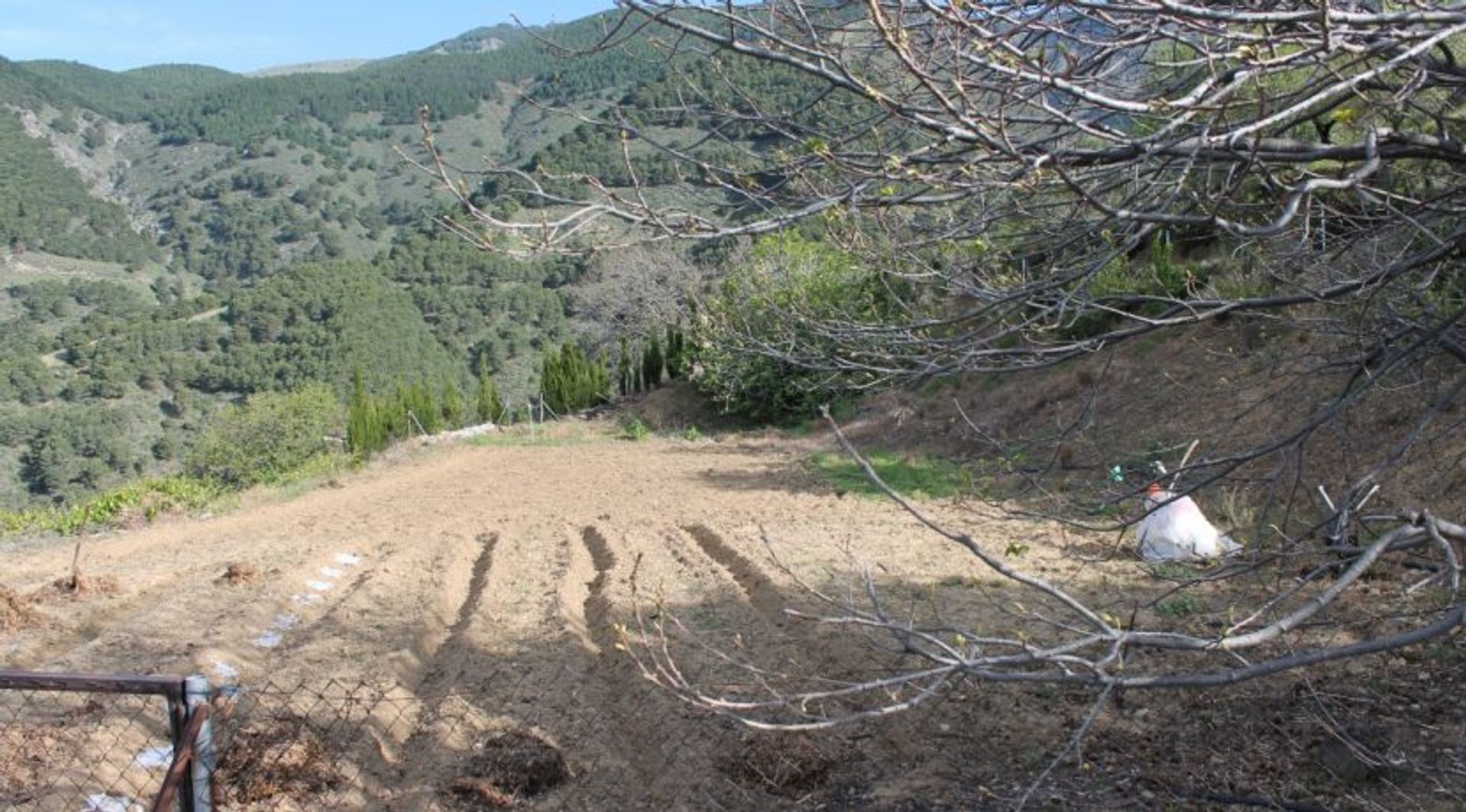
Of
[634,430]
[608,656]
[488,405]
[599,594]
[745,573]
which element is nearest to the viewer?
[608,656]

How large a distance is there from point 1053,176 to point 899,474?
9634mm

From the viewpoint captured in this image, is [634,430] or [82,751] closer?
[82,751]

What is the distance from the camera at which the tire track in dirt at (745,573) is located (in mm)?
6969

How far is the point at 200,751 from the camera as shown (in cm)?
306

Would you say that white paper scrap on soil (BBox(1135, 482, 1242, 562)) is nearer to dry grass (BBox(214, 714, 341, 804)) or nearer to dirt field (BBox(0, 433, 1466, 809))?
dirt field (BBox(0, 433, 1466, 809))

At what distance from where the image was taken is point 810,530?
9.58 meters

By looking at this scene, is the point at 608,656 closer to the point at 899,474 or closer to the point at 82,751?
the point at 82,751

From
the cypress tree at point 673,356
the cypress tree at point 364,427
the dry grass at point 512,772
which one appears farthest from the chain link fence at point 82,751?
the cypress tree at point 673,356

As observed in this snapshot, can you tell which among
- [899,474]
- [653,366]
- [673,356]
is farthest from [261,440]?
[899,474]

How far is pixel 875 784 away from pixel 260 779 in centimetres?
239

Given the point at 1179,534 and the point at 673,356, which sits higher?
the point at 1179,534

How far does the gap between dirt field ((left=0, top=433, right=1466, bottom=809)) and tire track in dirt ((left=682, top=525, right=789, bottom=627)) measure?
0.03 metres

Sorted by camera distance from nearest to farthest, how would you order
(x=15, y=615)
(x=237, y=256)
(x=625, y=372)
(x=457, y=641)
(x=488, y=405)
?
(x=457, y=641) < (x=15, y=615) < (x=488, y=405) < (x=625, y=372) < (x=237, y=256)

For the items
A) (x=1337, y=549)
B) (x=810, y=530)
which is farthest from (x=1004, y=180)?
(x=810, y=530)
